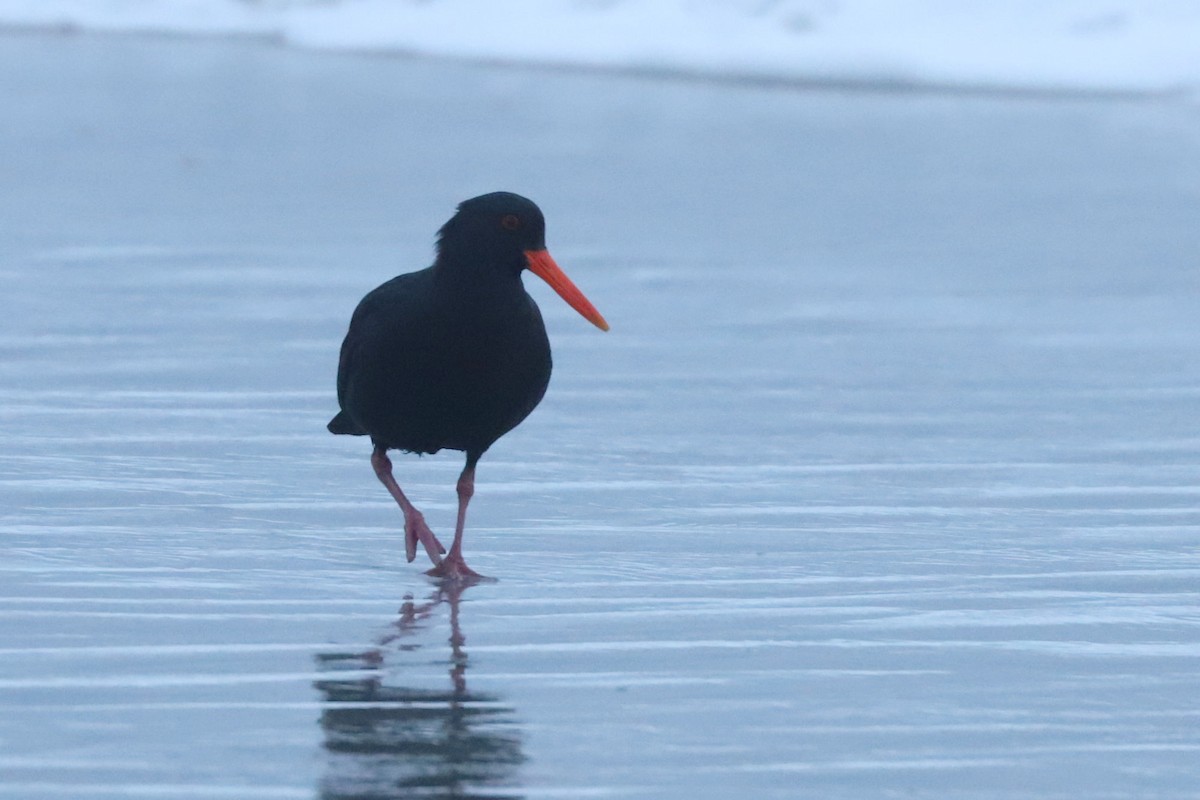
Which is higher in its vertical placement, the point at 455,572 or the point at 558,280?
the point at 558,280

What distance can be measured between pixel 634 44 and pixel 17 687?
13493mm

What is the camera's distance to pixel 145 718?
3.27m

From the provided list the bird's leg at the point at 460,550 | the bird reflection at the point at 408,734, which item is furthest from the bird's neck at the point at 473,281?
the bird reflection at the point at 408,734

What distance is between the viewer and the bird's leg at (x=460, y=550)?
13.9 feet

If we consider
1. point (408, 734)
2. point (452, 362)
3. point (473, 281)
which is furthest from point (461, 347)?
point (408, 734)

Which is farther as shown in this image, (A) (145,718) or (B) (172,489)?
(B) (172,489)

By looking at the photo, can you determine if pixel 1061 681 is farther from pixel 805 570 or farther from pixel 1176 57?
pixel 1176 57

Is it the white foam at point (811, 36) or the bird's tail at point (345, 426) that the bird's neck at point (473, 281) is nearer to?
the bird's tail at point (345, 426)

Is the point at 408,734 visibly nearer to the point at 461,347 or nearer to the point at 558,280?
the point at 461,347

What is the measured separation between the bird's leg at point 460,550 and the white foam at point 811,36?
34.6 feet

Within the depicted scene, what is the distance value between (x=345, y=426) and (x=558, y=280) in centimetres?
66

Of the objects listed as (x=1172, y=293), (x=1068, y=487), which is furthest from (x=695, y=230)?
(x=1068, y=487)

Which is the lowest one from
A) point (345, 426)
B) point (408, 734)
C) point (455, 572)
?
point (408, 734)

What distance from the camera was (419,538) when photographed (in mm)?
4422
